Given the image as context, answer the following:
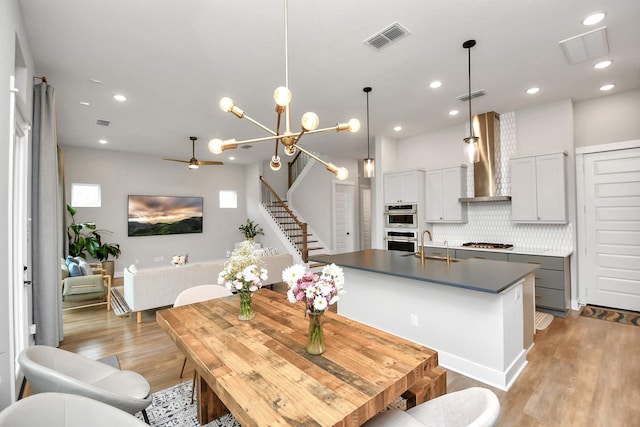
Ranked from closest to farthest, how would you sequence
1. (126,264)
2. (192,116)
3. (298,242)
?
(192,116)
(126,264)
(298,242)

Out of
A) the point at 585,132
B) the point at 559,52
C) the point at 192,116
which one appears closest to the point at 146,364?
the point at 192,116

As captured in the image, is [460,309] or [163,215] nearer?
[460,309]

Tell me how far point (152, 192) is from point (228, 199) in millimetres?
2152

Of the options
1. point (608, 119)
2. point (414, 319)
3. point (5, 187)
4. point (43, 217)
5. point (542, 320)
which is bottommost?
point (542, 320)

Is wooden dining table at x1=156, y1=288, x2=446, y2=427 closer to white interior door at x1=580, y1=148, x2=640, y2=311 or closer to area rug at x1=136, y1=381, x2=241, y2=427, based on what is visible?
area rug at x1=136, y1=381, x2=241, y2=427

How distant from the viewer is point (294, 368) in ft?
4.53

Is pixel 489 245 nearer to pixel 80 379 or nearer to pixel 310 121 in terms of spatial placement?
pixel 310 121

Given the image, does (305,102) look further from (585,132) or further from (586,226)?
(586,226)

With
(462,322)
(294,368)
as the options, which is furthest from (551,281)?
(294,368)

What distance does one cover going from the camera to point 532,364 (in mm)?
2895

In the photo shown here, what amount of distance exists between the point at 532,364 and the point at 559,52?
3100 millimetres

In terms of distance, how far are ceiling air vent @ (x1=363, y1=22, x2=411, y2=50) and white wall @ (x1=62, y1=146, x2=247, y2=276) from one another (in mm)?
7091

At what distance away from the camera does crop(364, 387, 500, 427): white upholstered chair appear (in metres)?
1.20

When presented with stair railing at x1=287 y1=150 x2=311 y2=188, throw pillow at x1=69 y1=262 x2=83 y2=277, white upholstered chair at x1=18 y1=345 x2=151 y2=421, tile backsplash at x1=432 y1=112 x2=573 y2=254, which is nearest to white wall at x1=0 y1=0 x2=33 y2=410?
white upholstered chair at x1=18 y1=345 x2=151 y2=421
